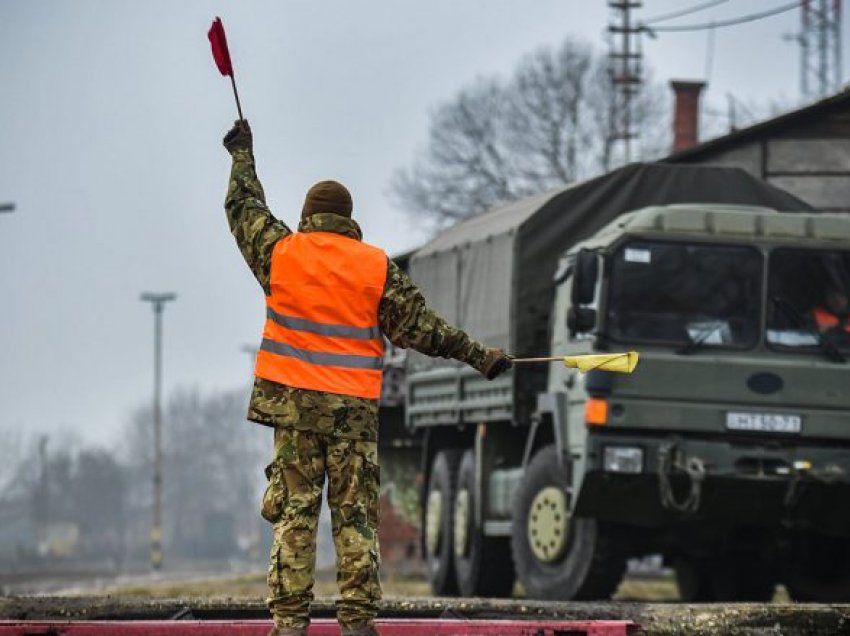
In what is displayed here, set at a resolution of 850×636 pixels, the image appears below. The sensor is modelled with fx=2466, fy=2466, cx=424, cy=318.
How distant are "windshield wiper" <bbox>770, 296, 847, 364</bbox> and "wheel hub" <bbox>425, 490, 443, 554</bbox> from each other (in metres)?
5.74

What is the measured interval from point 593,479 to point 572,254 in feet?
5.41

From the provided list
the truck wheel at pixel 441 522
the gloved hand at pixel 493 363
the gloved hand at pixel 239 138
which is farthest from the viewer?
the truck wheel at pixel 441 522

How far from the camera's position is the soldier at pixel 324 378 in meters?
9.18

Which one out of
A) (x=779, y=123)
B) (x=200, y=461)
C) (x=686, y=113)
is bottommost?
(x=200, y=461)

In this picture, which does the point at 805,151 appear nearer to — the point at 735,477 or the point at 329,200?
the point at 735,477

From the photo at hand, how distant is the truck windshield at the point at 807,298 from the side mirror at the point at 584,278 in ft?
3.98

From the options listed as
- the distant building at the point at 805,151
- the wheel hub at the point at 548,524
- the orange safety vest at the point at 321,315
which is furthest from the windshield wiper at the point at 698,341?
the distant building at the point at 805,151

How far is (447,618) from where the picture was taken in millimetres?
10711

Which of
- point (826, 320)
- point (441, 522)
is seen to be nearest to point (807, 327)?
point (826, 320)

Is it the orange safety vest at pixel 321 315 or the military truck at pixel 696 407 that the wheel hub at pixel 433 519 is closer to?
the military truck at pixel 696 407

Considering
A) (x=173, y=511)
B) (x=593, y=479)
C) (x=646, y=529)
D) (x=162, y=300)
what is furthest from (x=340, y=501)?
(x=173, y=511)

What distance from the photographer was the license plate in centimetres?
1600

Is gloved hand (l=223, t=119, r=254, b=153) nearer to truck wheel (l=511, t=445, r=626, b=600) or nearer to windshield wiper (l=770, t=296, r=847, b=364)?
windshield wiper (l=770, t=296, r=847, b=364)

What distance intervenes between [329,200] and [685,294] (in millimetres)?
7108
